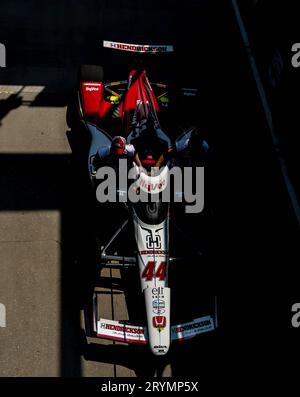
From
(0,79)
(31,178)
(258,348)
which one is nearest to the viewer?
(258,348)

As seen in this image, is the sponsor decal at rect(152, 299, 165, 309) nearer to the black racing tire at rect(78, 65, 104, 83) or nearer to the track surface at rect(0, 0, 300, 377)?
the track surface at rect(0, 0, 300, 377)

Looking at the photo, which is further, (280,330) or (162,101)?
(162,101)

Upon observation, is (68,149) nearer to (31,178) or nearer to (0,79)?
(31,178)

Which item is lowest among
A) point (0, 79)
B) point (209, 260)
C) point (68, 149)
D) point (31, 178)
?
point (209, 260)

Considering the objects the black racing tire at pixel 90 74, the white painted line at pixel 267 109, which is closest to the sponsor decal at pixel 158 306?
the white painted line at pixel 267 109

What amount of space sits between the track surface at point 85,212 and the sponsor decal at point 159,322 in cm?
64

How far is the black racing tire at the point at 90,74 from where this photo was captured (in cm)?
807

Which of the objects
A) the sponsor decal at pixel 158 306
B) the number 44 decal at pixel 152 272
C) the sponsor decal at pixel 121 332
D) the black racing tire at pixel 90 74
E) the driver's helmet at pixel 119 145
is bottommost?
the sponsor decal at pixel 121 332

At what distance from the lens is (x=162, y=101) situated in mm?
8219

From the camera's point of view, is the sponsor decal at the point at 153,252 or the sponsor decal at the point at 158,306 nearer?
the sponsor decal at the point at 158,306

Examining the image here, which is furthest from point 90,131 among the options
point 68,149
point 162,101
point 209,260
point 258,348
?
point 258,348

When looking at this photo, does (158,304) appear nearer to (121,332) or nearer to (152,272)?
(152,272)

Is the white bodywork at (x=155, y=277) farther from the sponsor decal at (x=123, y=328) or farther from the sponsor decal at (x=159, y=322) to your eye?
the sponsor decal at (x=123, y=328)

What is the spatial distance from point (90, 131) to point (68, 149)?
34.7 inches
